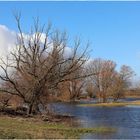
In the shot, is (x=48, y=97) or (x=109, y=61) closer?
(x=48, y=97)

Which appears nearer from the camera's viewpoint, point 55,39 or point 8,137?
point 8,137

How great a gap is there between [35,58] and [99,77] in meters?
60.9

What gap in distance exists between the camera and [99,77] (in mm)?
100688

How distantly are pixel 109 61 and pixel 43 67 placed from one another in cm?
6134

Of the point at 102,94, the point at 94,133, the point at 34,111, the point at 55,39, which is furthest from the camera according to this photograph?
the point at 102,94

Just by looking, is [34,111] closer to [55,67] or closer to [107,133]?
[55,67]

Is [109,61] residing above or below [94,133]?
above

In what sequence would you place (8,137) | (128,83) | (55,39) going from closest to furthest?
1. (8,137)
2. (55,39)
3. (128,83)

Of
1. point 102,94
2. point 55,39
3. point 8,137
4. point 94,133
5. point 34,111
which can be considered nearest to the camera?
point 8,137

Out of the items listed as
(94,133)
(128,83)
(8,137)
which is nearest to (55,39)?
(94,133)

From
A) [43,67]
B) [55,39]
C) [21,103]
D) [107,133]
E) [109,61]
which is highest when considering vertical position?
[109,61]

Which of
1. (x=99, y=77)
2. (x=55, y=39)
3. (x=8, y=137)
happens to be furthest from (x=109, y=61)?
(x=8, y=137)

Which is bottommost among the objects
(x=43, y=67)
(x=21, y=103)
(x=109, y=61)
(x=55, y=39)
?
(x=21, y=103)

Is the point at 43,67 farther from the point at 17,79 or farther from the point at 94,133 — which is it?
the point at 94,133
